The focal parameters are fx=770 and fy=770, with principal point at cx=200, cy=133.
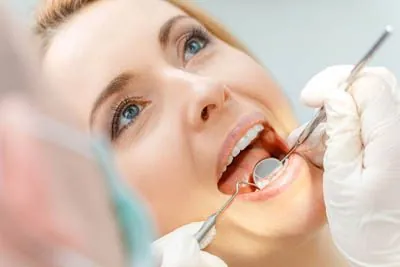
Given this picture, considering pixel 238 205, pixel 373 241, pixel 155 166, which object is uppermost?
pixel 155 166

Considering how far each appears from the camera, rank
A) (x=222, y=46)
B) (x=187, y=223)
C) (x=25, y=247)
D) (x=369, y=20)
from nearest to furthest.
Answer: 1. (x=25, y=247)
2. (x=187, y=223)
3. (x=222, y=46)
4. (x=369, y=20)

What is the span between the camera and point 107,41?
101 cm

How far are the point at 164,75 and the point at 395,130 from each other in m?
0.31

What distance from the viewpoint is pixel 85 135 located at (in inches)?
18.1

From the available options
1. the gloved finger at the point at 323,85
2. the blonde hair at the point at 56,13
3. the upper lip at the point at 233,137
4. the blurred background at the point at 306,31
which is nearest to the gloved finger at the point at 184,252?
the upper lip at the point at 233,137

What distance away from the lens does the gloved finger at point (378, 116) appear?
0.89 metres

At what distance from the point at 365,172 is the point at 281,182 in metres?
0.14

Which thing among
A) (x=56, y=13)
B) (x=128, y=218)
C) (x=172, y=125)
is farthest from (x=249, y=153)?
(x=128, y=218)

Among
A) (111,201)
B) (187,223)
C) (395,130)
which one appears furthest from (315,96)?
(111,201)

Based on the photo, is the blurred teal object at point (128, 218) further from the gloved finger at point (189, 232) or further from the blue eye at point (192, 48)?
the blue eye at point (192, 48)

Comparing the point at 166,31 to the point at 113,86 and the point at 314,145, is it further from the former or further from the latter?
the point at 314,145

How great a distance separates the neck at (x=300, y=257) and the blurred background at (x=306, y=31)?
467mm

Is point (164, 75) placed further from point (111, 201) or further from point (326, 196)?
point (111, 201)

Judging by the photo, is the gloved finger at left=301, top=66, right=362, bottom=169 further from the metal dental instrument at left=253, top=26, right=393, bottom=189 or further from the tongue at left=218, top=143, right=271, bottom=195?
the tongue at left=218, top=143, right=271, bottom=195
